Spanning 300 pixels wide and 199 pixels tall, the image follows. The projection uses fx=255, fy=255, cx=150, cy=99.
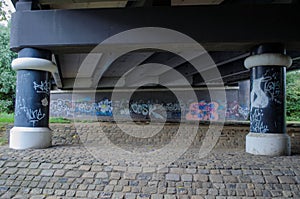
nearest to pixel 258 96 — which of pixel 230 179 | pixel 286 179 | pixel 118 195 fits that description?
pixel 286 179

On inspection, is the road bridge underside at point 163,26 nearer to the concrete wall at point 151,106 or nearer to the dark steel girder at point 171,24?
the dark steel girder at point 171,24

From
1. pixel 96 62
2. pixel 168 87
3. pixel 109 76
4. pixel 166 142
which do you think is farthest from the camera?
pixel 168 87

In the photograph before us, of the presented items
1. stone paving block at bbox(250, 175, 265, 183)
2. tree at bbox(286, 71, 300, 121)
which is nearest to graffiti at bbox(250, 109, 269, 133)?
stone paving block at bbox(250, 175, 265, 183)

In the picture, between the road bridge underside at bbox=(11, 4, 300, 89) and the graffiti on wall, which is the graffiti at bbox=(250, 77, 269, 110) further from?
the graffiti on wall

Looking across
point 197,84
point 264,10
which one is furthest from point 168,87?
point 264,10

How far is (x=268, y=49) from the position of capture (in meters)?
7.38

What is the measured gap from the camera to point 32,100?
7.66m

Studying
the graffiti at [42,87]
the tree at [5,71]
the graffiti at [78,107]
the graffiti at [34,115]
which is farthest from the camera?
the graffiti at [78,107]

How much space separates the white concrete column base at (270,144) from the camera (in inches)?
270

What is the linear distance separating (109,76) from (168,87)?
5.59m

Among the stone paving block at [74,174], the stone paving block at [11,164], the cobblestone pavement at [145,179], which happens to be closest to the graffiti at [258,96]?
the cobblestone pavement at [145,179]

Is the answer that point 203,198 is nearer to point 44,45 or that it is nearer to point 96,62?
point 44,45

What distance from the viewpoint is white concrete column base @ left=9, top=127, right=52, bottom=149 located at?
24.0ft

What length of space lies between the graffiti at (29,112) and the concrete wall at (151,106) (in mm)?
16209
